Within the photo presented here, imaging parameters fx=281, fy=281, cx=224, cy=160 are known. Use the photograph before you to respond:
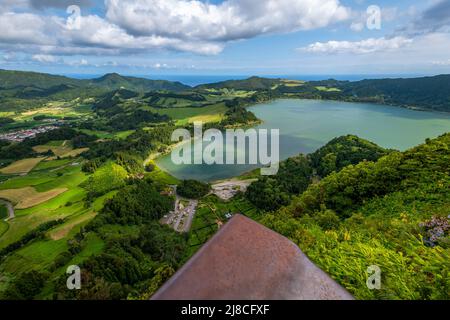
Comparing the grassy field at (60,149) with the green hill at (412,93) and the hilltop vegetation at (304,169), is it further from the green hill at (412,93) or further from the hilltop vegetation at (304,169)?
the green hill at (412,93)

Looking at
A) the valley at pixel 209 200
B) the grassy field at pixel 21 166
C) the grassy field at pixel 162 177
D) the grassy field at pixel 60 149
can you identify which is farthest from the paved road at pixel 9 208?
the grassy field at pixel 60 149

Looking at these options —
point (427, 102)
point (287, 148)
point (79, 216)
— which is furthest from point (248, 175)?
point (427, 102)

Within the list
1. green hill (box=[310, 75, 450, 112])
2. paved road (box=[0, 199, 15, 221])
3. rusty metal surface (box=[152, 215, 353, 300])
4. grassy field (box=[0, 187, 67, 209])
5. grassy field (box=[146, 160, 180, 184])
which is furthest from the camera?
green hill (box=[310, 75, 450, 112])

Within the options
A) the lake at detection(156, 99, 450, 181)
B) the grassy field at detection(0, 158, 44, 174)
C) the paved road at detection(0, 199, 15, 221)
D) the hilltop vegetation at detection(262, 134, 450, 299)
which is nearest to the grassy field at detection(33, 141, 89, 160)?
the grassy field at detection(0, 158, 44, 174)

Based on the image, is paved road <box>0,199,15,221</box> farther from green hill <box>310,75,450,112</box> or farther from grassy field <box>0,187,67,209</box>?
green hill <box>310,75,450,112</box>

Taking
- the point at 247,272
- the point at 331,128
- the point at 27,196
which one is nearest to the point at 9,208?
the point at 27,196

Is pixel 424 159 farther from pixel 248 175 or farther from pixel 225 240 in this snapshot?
pixel 248 175

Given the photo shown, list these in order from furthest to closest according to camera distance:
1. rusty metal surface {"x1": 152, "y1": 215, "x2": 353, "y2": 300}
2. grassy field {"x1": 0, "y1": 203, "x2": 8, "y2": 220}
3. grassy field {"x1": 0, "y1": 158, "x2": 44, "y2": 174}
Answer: grassy field {"x1": 0, "y1": 158, "x2": 44, "y2": 174} → grassy field {"x1": 0, "y1": 203, "x2": 8, "y2": 220} → rusty metal surface {"x1": 152, "y1": 215, "x2": 353, "y2": 300}
